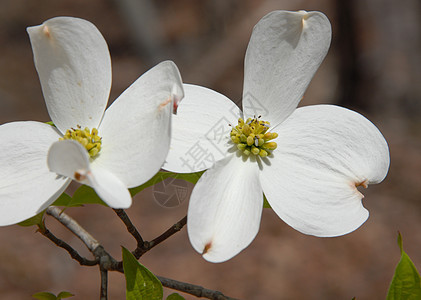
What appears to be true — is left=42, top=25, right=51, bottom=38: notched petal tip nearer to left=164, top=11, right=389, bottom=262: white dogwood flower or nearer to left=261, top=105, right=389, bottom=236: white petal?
left=164, top=11, right=389, bottom=262: white dogwood flower

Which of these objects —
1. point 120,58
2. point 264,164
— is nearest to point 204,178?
point 264,164

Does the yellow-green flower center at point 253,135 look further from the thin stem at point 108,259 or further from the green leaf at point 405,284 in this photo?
the green leaf at point 405,284

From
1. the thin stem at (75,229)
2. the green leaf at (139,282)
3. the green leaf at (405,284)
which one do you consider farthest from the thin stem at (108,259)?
the green leaf at (405,284)

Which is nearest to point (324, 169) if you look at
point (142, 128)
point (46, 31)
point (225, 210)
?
point (225, 210)

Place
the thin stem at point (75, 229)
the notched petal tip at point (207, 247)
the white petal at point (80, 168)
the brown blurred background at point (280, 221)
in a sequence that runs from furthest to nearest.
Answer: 1. the brown blurred background at point (280, 221)
2. the thin stem at point (75, 229)
3. the notched petal tip at point (207, 247)
4. the white petal at point (80, 168)

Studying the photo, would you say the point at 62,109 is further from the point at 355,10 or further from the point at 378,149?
the point at 355,10
